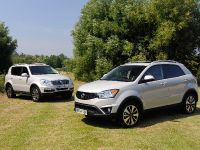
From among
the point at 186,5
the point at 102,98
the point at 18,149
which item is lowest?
the point at 18,149

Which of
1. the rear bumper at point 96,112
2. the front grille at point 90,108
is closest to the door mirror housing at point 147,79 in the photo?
the rear bumper at point 96,112

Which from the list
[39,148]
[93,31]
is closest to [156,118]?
[39,148]

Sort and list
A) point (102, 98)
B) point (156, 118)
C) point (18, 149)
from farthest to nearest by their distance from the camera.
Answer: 1. point (156, 118)
2. point (102, 98)
3. point (18, 149)

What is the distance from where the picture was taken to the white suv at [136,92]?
980cm

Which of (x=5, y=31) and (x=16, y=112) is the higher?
(x=5, y=31)

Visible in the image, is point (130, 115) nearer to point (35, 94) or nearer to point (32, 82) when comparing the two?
point (35, 94)

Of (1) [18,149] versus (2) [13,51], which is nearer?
(1) [18,149]

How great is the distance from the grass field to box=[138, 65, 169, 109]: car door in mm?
614

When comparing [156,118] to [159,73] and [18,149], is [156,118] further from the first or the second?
[18,149]

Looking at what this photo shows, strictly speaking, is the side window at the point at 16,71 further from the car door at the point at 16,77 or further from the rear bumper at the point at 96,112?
the rear bumper at the point at 96,112

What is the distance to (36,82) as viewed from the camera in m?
16.4

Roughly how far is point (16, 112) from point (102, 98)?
4.79m

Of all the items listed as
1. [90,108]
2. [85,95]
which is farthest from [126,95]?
[85,95]

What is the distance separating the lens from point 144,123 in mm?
10695
